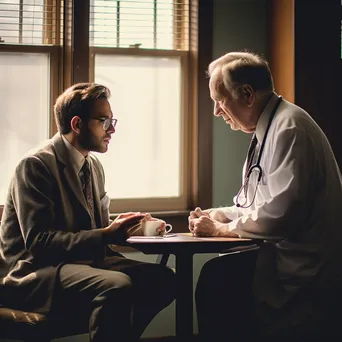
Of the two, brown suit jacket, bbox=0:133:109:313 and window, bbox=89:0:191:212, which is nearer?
brown suit jacket, bbox=0:133:109:313

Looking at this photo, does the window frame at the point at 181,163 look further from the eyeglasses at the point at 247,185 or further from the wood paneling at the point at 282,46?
the eyeglasses at the point at 247,185

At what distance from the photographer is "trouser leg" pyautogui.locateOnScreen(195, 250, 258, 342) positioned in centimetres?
259

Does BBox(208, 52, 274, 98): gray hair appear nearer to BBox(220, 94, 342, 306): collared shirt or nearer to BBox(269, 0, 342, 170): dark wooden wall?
BBox(220, 94, 342, 306): collared shirt

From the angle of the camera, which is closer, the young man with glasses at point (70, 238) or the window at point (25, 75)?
the young man with glasses at point (70, 238)

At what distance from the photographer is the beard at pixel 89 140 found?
266 centimetres

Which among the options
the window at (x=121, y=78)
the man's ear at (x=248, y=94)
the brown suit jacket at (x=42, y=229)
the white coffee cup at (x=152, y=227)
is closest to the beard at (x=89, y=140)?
the brown suit jacket at (x=42, y=229)

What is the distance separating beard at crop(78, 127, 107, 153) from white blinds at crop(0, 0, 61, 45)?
1013 millimetres

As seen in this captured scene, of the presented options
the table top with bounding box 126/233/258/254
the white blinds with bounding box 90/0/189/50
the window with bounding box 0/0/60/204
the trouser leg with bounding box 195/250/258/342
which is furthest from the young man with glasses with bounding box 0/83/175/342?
the white blinds with bounding box 90/0/189/50

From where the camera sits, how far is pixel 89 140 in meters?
2.67

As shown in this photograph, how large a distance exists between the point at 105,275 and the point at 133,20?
5.74ft

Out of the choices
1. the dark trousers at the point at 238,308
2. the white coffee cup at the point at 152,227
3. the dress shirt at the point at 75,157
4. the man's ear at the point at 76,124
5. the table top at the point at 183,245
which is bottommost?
the dark trousers at the point at 238,308

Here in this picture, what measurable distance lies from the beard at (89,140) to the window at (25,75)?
2.69 feet

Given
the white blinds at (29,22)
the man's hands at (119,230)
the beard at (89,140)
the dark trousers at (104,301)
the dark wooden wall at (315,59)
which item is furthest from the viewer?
the dark wooden wall at (315,59)

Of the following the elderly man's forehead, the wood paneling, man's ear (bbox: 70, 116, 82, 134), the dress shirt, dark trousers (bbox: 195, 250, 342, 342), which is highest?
the wood paneling
